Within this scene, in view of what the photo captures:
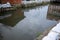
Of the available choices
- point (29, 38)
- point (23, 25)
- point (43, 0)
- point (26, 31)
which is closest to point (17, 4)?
point (43, 0)

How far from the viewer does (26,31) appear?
925 centimetres

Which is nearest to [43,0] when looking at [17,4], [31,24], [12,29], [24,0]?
[24,0]

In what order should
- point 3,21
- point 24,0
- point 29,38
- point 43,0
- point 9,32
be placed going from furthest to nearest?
point 43,0 → point 24,0 → point 3,21 → point 9,32 → point 29,38

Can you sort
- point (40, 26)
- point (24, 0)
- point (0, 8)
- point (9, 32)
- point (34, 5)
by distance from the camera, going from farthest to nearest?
point (24, 0) → point (34, 5) → point (0, 8) → point (40, 26) → point (9, 32)

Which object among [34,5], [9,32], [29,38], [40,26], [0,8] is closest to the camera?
[29,38]

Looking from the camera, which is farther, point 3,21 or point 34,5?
point 34,5

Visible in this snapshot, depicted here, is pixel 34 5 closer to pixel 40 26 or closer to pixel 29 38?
pixel 40 26

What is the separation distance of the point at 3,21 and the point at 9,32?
250cm

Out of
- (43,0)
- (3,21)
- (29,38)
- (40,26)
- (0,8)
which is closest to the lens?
(29,38)

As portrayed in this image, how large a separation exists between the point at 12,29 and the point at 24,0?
10020mm

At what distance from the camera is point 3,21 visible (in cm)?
1133

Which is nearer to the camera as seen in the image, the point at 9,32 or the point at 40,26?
the point at 9,32

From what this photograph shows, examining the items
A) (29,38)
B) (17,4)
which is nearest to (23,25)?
(29,38)

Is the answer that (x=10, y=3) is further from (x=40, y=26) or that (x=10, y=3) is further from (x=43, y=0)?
(x=40, y=26)
